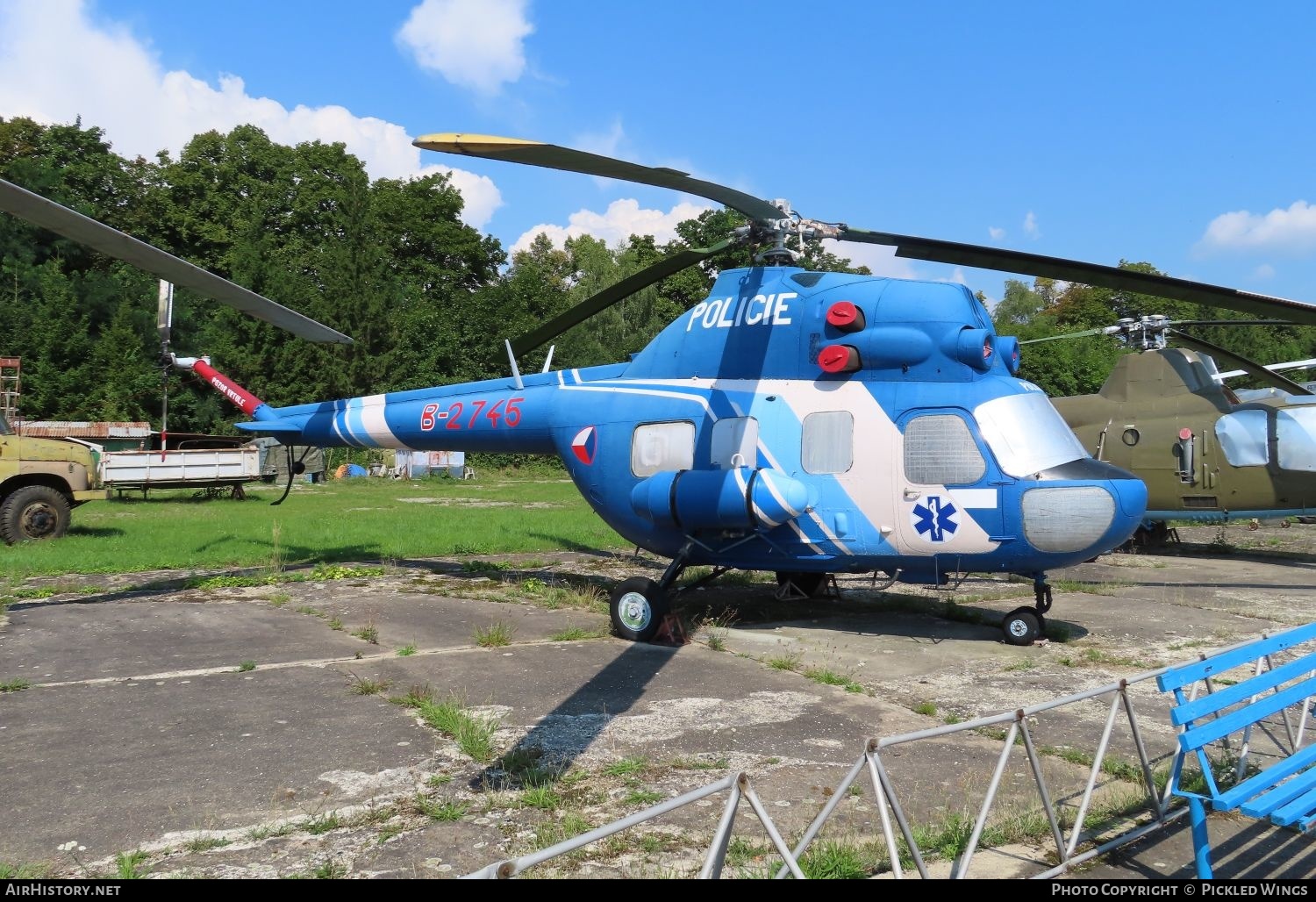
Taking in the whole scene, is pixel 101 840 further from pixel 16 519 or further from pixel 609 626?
pixel 16 519

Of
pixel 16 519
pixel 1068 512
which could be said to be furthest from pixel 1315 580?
pixel 16 519

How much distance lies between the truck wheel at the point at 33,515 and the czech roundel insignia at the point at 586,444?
10887 mm

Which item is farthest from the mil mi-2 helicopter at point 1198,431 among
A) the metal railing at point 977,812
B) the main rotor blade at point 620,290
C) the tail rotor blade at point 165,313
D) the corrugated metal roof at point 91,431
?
the corrugated metal roof at point 91,431

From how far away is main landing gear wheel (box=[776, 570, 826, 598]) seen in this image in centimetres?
1139

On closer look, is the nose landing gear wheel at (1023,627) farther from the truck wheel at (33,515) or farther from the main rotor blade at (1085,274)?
the truck wheel at (33,515)

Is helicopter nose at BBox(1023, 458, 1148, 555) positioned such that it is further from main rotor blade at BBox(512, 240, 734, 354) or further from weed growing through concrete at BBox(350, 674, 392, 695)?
weed growing through concrete at BBox(350, 674, 392, 695)

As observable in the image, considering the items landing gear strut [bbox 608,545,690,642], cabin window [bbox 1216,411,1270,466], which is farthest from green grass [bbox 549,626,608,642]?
cabin window [bbox 1216,411,1270,466]

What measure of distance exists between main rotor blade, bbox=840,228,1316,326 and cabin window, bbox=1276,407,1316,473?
23.6 feet

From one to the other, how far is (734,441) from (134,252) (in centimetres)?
642

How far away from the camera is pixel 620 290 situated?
381 inches

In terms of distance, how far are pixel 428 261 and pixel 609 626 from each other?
52159 millimetres

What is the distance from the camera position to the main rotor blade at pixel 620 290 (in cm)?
875
